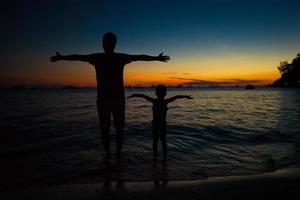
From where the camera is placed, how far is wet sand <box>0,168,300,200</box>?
374 cm

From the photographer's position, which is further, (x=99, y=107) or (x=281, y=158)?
(x=281, y=158)

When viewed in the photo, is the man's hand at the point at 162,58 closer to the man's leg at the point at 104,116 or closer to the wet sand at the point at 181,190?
the man's leg at the point at 104,116

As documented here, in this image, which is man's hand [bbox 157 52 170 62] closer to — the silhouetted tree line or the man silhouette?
the man silhouette

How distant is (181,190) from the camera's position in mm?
4016

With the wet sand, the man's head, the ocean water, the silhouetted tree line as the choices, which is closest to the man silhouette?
the man's head

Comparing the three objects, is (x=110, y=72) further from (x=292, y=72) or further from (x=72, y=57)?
(x=292, y=72)

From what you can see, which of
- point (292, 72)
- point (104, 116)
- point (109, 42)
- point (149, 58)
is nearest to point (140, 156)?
point (104, 116)

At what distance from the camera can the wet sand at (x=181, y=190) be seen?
374 cm

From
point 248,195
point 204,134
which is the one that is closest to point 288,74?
point 204,134

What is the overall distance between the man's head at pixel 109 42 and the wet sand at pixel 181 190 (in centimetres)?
295

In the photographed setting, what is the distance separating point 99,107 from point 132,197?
2.36 metres

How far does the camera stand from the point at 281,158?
655 cm

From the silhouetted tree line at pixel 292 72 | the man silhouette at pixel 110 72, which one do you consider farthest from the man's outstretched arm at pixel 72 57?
the silhouetted tree line at pixel 292 72

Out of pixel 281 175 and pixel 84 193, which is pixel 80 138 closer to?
pixel 84 193
